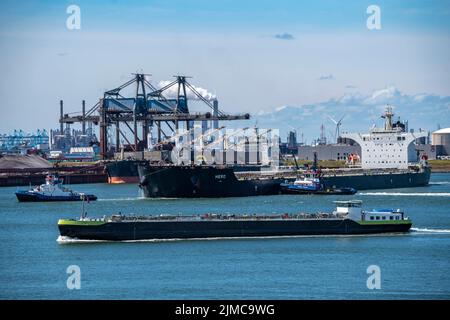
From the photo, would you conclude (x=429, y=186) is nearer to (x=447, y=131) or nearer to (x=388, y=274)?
(x=388, y=274)

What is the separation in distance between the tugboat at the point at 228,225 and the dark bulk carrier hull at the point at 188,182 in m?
24.0

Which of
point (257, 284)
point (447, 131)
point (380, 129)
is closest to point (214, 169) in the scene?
point (380, 129)

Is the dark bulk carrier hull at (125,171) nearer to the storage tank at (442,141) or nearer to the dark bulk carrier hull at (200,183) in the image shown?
the dark bulk carrier hull at (200,183)

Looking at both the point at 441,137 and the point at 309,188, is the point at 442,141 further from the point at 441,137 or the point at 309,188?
the point at 309,188

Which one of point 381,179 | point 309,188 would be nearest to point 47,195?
point 309,188

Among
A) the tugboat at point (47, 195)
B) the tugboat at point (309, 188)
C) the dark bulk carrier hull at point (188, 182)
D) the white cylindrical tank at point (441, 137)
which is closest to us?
the dark bulk carrier hull at point (188, 182)

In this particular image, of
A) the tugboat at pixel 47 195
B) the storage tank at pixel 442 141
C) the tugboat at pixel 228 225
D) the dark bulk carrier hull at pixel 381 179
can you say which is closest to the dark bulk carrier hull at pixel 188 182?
the tugboat at pixel 47 195

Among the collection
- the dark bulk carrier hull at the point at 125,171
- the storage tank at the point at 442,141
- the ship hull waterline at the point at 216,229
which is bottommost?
the ship hull waterline at the point at 216,229

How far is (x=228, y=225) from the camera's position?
1594 inches

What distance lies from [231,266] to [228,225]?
715cm

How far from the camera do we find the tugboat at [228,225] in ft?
130

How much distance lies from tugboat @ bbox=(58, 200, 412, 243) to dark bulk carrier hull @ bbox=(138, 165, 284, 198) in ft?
78.9

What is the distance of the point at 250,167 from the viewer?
8994 cm

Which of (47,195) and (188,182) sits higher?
(188,182)
